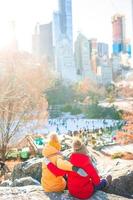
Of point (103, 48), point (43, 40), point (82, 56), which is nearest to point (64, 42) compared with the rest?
point (82, 56)

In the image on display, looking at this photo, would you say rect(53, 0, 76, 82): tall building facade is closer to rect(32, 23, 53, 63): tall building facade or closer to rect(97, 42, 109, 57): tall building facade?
rect(32, 23, 53, 63): tall building facade

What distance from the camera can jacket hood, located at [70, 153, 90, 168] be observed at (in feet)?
11.8

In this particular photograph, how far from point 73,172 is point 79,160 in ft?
0.43

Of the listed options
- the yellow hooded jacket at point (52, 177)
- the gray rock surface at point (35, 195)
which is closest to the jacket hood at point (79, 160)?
the yellow hooded jacket at point (52, 177)

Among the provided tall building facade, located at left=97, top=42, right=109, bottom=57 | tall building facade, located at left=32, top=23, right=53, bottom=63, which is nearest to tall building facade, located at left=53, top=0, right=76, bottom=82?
tall building facade, located at left=32, top=23, right=53, bottom=63

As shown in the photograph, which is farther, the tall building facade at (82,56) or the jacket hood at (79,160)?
the tall building facade at (82,56)

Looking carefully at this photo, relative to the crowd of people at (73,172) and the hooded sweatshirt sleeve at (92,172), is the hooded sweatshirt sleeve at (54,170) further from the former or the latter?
the hooded sweatshirt sleeve at (92,172)

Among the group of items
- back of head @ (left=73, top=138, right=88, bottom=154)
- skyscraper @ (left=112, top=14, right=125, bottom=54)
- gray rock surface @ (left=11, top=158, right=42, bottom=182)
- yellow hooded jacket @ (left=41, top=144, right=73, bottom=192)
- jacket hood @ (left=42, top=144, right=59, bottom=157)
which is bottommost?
gray rock surface @ (left=11, top=158, right=42, bottom=182)

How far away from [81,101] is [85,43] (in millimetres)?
21039

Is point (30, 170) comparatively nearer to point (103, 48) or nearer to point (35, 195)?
point (35, 195)

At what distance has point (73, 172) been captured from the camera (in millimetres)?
3648

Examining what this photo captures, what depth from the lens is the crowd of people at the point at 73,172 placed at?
3.61m

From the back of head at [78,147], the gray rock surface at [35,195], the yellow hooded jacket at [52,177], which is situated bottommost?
the gray rock surface at [35,195]

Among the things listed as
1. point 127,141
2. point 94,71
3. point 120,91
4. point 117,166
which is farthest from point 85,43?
point 117,166
